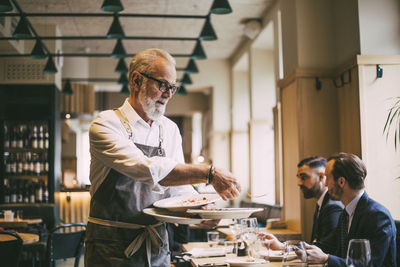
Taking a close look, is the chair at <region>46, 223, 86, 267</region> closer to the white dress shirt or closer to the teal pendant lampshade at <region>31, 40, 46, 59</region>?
the white dress shirt

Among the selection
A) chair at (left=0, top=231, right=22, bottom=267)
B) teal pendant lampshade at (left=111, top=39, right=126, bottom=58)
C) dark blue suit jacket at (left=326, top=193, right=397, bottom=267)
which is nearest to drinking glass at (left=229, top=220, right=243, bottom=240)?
dark blue suit jacket at (left=326, top=193, right=397, bottom=267)

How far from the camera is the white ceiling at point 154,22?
7641 mm

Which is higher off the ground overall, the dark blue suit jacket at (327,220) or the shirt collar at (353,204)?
the shirt collar at (353,204)

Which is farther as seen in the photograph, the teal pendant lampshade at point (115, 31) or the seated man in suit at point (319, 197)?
the teal pendant lampshade at point (115, 31)

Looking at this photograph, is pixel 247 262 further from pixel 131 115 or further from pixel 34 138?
pixel 34 138

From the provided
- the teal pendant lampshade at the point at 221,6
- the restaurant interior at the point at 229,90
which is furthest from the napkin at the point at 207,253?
the teal pendant lampshade at the point at 221,6

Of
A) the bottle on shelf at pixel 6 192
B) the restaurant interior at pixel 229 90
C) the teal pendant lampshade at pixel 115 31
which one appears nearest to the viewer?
the restaurant interior at pixel 229 90

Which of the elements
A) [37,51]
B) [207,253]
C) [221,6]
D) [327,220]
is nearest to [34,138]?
[37,51]

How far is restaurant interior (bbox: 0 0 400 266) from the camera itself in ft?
14.1

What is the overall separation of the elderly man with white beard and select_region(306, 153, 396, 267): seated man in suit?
38.7 inches

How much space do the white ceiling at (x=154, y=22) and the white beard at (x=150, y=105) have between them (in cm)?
583

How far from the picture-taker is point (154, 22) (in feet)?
28.6

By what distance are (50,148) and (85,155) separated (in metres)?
9.88

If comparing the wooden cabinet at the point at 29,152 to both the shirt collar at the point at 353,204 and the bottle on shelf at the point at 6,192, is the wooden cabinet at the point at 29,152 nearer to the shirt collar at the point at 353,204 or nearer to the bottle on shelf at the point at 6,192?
the bottle on shelf at the point at 6,192
